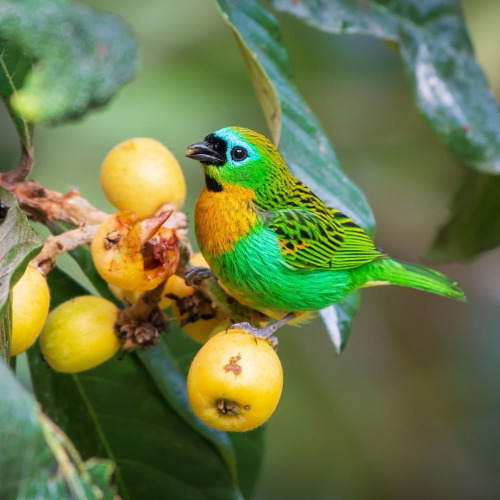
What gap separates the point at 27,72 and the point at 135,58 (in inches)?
12.2

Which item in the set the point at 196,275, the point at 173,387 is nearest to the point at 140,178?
the point at 196,275

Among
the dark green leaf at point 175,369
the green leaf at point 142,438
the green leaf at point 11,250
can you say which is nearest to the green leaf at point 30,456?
the green leaf at point 11,250

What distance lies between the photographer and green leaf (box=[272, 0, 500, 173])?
2.81m

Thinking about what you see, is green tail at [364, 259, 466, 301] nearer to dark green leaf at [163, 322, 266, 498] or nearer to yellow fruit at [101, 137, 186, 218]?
dark green leaf at [163, 322, 266, 498]

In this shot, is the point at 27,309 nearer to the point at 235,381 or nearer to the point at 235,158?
the point at 235,381

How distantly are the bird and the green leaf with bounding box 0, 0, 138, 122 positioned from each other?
0.65 m

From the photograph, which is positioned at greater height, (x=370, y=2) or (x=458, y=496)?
(x=370, y=2)

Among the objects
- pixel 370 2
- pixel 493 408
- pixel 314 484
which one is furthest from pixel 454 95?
pixel 493 408

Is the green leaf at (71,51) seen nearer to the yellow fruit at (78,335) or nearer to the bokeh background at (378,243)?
the yellow fruit at (78,335)

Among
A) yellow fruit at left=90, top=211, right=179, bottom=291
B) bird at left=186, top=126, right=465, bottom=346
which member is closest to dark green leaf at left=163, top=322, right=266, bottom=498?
bird at left=186, top=126, right=465, bottom=346

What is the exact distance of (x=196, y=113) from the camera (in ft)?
13.4

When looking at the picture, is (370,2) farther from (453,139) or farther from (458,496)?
(458,496)

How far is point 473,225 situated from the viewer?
336 centimetres

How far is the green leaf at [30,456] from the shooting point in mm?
1129
